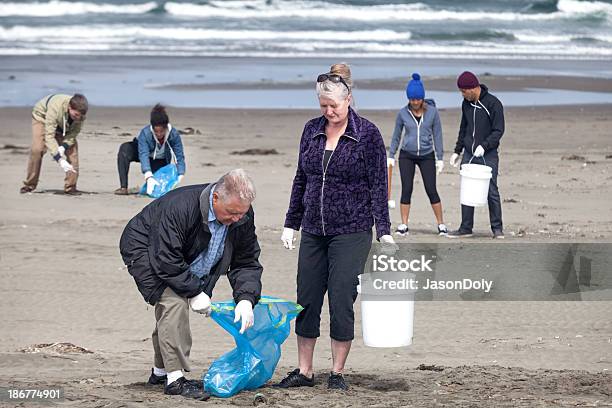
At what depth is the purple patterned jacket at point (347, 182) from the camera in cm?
615

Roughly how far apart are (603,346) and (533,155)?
9.39 m

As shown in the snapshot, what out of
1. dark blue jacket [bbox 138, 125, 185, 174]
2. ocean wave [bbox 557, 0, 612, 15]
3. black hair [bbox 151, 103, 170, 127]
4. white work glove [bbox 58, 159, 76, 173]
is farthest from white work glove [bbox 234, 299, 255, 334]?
ocean wave [bbox 557, 0, 612, 15]

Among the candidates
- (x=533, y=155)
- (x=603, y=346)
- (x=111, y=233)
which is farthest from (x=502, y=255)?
(x=533, y=155)

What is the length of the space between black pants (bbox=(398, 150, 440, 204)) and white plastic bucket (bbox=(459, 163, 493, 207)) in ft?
1.51

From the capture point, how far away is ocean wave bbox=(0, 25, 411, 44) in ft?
128

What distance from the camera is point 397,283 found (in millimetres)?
6324

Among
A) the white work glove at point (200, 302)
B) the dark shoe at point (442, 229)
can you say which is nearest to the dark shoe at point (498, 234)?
the dark shoe at point (442, 229)

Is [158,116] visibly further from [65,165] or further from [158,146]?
[65,165]

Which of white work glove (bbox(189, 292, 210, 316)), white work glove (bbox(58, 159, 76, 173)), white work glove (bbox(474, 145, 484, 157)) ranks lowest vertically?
white work glove (bbox(58, 159, 76, 173))

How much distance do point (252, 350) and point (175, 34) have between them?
3467 centimetres

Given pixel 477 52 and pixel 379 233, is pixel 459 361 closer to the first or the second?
pixel 379 233

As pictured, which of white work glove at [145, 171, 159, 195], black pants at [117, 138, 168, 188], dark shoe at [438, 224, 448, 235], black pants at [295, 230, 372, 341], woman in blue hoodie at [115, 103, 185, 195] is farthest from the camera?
black pants at [117, 138, 168, 188]

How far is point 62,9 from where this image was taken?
149ft

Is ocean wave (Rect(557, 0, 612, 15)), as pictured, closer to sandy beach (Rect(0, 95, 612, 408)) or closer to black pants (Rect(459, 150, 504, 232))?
sandy beach (Rect(0, 95, 612, 408))
